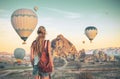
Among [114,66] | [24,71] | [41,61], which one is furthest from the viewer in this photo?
[114,66]

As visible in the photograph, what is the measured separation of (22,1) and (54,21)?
31.3 inches

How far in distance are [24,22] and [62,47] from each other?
3.20 ft

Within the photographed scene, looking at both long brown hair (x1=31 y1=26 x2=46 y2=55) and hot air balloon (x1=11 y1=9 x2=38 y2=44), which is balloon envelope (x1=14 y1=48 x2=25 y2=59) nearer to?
hot air balloon (x1=11 y1=9 x2=38 y2=44)

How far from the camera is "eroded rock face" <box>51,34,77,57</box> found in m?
6.95

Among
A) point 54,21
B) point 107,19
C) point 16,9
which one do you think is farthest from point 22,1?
point 107,19

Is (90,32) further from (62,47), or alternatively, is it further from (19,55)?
(19,55)

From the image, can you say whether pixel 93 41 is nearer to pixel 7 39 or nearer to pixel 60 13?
pixel 60 13

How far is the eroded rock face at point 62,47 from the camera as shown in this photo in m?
6.95

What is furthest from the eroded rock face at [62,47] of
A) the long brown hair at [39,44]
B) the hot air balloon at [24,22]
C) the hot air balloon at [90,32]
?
the long brown hair at [39,44]

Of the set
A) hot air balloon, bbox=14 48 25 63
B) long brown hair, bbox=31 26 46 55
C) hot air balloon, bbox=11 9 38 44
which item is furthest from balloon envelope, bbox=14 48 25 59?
long brown hair, bbox=31 26 46 55

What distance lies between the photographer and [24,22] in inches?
276

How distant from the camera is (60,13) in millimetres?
7043

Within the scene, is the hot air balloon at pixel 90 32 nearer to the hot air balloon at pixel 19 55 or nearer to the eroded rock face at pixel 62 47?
the eroded rock face at pixel 62 47

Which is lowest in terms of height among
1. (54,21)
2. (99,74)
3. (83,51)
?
(99,74)
